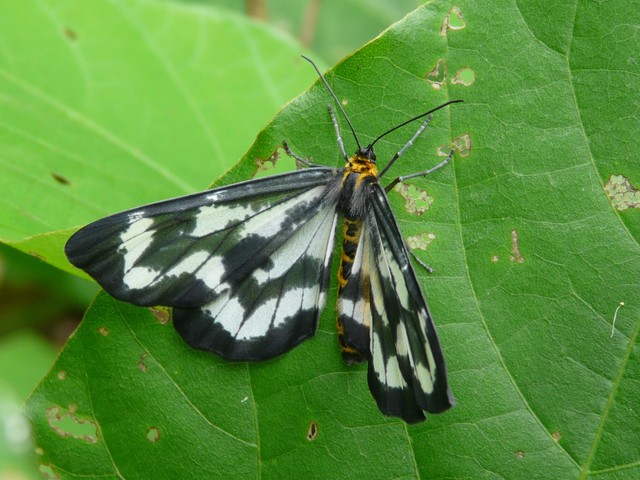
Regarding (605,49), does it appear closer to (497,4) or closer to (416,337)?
(497,4)

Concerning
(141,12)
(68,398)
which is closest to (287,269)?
(68,398)

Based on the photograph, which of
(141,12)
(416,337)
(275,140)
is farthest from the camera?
(141,12)

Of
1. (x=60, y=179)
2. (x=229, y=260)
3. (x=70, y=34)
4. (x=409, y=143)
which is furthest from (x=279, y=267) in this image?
(x=70, y=34)

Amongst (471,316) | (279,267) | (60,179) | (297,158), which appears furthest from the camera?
(60,179)

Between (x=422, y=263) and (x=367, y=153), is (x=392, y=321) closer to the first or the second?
(x=422, y=263)

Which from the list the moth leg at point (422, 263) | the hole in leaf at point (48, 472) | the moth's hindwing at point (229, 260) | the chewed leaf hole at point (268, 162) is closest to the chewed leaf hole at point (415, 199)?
the moth leg at point (422, 263)

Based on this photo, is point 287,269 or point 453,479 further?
point 287,269

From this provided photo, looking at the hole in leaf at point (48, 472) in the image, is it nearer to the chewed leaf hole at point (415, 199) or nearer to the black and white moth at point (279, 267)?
the black and white moth at point (279, 267)
